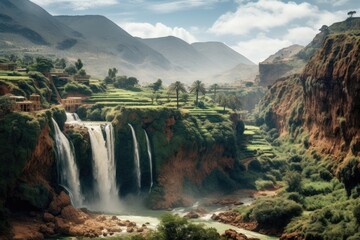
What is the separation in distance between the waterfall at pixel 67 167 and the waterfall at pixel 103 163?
4649mm

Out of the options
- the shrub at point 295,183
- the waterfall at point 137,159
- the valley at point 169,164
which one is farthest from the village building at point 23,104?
the shrub at point 295,183

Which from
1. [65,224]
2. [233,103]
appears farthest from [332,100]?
[65,224]

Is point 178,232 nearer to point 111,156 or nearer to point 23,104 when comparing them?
point 23,104

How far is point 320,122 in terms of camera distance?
94.8 m

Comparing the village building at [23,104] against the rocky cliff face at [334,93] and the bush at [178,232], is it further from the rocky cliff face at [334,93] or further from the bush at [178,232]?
the rocky cliff face at [334,93]

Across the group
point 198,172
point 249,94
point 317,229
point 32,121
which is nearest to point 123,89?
point 198,172

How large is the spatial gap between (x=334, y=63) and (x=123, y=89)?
173 feet

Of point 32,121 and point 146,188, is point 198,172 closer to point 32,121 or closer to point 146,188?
point 146,188

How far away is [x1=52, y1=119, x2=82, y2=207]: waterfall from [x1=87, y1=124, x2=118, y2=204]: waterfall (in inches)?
183

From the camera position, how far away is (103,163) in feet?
243

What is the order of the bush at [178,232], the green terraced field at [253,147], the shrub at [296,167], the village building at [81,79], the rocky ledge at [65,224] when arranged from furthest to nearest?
the green terraced field at [253,147] → the village building at [81,79] → the shrub at [296,167] → the rocky ledge at [65,224] → the bush at [178,232]

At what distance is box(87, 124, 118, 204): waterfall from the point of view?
7269 centimetres

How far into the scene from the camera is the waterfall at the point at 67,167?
65.5m

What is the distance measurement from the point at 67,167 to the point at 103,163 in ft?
27.0
